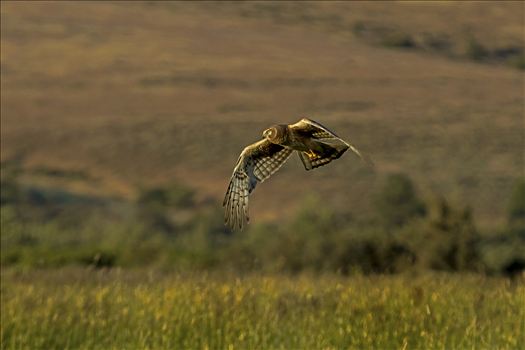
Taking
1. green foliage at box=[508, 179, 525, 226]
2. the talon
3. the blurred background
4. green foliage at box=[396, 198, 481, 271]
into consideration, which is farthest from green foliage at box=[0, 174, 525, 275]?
green foliage at box=[508, 179, 525, 226]

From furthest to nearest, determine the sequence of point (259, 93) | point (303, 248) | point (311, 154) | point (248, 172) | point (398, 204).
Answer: point (259, 93)
point (398, 204)
point (303, 248)
point (248, 172)
point (311, 154)

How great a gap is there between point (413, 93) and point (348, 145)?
8237 cm

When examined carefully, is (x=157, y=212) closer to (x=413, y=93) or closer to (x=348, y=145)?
(x=348, y=145)

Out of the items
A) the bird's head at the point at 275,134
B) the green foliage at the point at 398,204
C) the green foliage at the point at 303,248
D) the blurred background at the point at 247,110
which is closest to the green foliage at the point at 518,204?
the blurred background at the point at 247,110

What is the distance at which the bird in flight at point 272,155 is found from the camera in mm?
8250

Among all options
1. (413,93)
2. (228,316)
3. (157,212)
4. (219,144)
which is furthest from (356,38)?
Result: (228,316)

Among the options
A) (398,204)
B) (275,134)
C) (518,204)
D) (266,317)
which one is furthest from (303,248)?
(518,204)

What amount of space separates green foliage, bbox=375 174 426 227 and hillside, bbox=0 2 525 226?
35.9 ft

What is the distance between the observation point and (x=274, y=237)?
26000mm

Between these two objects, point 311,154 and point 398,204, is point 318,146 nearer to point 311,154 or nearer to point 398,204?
point 311,154

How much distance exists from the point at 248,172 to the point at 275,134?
1.56 ft

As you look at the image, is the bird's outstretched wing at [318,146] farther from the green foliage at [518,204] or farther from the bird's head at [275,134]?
the green foliage at [518,204]

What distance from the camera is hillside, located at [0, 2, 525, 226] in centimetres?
6575

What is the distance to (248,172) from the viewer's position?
8.74m
